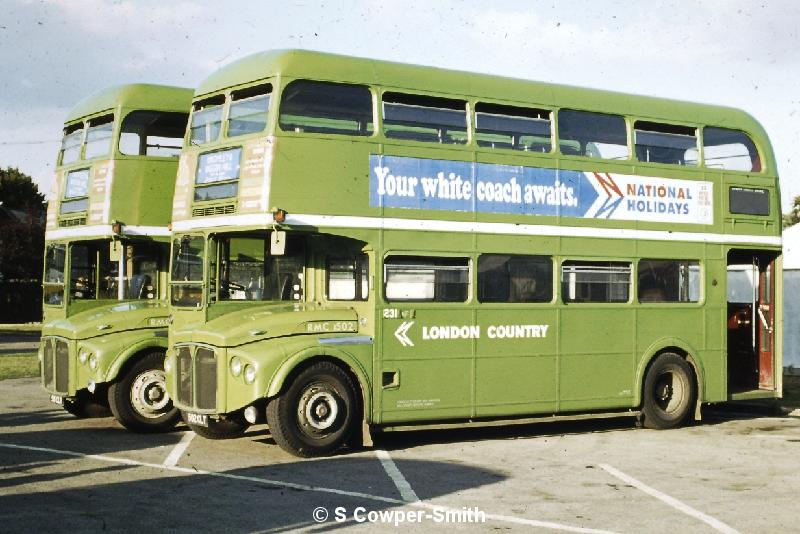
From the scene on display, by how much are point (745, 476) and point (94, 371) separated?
7.71m

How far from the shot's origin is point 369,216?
11.8m

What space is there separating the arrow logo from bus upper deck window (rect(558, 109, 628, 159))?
3.15 meters

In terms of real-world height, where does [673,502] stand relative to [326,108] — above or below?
below

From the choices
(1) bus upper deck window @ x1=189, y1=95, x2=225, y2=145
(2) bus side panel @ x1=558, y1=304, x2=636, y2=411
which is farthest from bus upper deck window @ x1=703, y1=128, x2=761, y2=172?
(1) bus upper deck window @ x1=189, y1=95, x2=225, y2=145

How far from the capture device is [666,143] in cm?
1430

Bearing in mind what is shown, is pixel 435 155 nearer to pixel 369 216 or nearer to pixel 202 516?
pixel 369 216

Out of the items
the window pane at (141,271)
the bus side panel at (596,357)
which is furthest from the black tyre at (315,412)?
A: the window pane at (141,271)

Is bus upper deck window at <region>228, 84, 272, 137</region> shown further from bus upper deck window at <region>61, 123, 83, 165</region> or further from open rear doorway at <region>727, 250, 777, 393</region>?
open rear doorway at <region>727, 250, 777, 393</region>

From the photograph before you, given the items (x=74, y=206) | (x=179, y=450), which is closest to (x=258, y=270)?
(x=179, y=450)

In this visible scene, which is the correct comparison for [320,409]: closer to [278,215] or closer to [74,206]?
[278,215]

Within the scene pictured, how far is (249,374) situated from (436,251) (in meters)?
2.70

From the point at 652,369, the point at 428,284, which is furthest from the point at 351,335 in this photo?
the point at 652,369

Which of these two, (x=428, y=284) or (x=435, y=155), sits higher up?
(x=435, y=155)

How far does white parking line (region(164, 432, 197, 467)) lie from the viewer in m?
10.8
